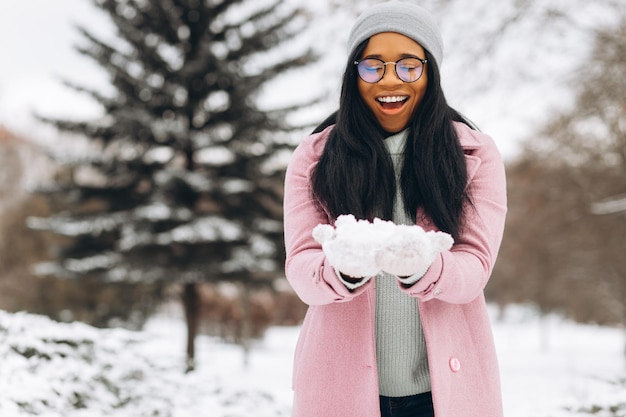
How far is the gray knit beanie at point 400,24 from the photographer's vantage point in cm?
156

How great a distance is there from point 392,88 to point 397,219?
0.34 m

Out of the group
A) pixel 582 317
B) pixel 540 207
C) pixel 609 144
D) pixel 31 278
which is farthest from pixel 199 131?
pixel 582 317

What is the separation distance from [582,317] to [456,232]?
26.0 metres

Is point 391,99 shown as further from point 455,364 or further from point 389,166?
point 455,364

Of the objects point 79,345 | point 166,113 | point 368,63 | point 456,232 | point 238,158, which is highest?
point 166,113

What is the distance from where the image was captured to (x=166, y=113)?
500 inches

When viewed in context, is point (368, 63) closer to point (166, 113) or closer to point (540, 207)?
point (166, 113)

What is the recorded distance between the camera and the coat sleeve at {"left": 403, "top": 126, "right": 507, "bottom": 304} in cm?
127

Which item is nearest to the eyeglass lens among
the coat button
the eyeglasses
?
the eyeglasses

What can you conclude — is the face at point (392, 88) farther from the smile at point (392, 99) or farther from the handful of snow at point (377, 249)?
the handful of snow at point (377, 249)

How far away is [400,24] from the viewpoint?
156cm

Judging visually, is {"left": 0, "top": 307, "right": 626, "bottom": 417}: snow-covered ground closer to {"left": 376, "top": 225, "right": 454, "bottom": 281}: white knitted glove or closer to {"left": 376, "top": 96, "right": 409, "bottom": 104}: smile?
{"left": 376, "top": 96, "right": 409, "bottom": 104}: smile

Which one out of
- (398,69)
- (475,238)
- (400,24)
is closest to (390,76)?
(398,69)

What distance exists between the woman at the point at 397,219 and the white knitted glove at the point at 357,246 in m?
0.13
